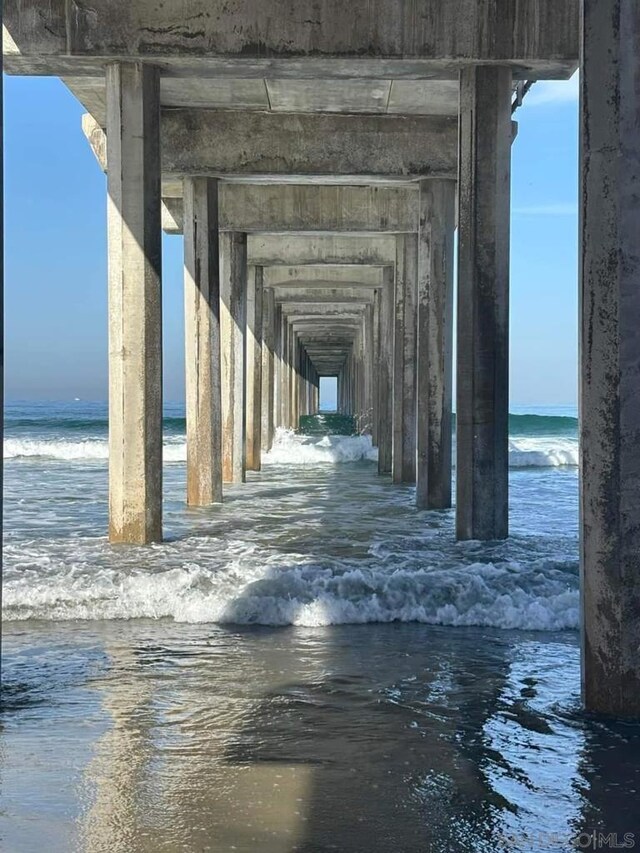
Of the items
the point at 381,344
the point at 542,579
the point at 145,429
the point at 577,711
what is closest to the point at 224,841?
the point at 577,711

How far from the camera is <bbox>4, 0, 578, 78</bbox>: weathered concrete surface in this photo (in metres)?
8.81

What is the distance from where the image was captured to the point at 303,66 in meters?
8.98

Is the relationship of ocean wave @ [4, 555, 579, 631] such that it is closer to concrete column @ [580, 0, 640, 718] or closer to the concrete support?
concrete column @ [580, 0, 640, 718]

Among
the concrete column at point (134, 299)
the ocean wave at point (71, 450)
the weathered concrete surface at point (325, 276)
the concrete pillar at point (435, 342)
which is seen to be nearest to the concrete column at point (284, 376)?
the ocean wave at point (71, 450)

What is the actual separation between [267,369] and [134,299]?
1452 cm

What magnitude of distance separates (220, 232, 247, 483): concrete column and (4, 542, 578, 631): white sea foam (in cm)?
841

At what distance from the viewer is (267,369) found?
2370 cm

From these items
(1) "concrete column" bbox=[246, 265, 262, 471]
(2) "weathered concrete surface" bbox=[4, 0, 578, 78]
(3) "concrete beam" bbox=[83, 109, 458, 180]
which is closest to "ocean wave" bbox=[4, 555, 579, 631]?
(2) "weathered concrete surface" bbox=[4, 0, 578, 78]

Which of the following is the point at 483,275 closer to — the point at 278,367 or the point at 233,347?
the point at 233,347

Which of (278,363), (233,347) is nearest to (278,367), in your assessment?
(278,363)

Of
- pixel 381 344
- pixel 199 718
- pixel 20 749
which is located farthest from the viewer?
pixel 381 344

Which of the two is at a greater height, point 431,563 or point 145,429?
point 145,429

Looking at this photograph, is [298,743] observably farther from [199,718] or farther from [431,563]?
[431,563]

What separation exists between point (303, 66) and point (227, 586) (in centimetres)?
459
